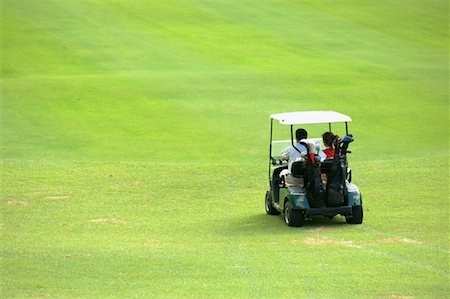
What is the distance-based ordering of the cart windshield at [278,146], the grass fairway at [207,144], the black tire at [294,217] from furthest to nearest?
1. the cart windshield at [278,146]
2. the black tire at [294,217]
3. the grass fairway at [207,144]

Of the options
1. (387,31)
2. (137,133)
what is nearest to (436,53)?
(387,31)

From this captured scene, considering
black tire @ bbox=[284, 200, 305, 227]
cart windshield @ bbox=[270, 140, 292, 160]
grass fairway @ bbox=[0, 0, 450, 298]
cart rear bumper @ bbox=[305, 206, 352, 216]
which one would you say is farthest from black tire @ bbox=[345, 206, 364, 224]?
cart windshield @ bbox=[270, 140, 292, 160]

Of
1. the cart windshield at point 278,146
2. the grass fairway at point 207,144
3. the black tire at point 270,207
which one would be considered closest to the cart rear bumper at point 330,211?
the grass fairway at point 207,144

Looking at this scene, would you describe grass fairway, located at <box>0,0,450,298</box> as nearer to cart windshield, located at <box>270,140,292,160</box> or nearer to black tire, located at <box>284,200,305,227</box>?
black tire, located at <box>284,200,305,227</box>

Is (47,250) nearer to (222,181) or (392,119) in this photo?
(222,181)

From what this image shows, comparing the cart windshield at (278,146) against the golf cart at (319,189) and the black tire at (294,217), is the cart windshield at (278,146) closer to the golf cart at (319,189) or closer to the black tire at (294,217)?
the golf cart at (319,189)

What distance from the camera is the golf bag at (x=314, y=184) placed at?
54.6ft

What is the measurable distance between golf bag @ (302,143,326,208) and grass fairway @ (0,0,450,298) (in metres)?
0.45

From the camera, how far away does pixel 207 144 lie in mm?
25078

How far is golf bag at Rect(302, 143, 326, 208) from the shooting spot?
1664 cm

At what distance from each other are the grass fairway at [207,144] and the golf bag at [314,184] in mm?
447

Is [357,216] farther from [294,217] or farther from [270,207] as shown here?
[270,207]

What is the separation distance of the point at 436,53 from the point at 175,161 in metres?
17.7

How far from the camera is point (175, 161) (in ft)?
77.4
